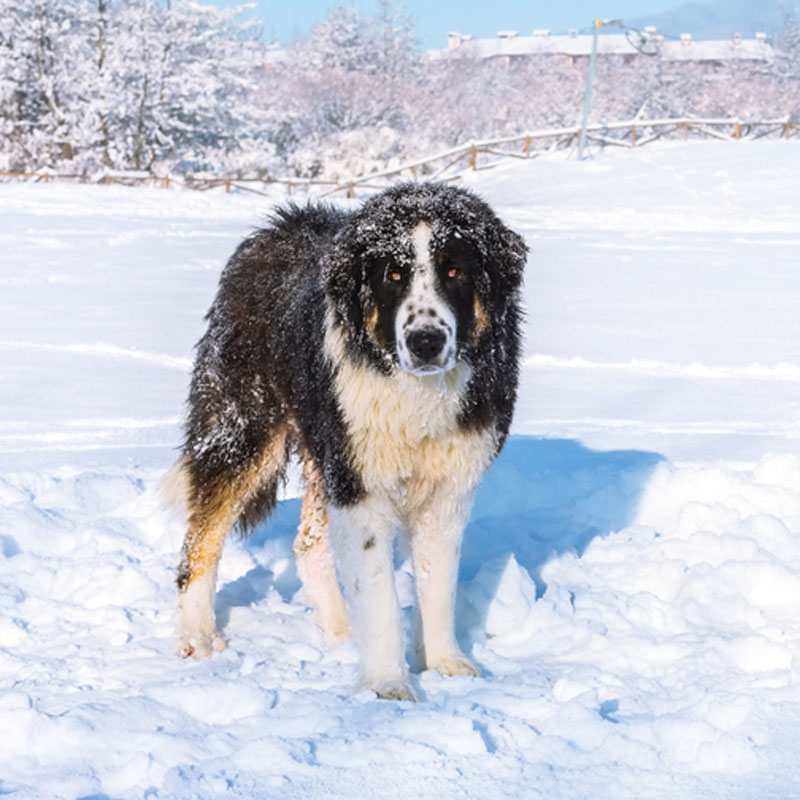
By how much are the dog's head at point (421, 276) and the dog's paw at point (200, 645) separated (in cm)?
127

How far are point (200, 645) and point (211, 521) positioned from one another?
1.86 ft

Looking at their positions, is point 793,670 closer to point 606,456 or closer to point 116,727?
point 116,727

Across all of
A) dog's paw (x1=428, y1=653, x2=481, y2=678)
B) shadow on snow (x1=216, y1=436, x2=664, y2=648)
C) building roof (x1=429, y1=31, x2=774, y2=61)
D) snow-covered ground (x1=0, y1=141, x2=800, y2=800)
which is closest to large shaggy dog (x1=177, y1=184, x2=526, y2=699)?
dog's paw (x1=428, y1=653, x2=481, y2=678)

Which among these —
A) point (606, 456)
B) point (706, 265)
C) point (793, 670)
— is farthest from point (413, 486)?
point (706, 265)

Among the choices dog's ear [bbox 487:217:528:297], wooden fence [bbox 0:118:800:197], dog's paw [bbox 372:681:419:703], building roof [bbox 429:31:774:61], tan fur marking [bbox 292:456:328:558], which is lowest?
dog's paw [bbox 372:681:419:703]

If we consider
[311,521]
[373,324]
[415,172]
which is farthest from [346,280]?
[415,172]

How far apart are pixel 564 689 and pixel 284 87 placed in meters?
60.8

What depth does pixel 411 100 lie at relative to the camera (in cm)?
5956

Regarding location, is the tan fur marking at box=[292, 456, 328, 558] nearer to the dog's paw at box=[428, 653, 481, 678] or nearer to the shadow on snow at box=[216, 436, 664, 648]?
the shadow on snow at box=[216, 436, 664, 648]

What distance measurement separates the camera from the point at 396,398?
12.1 feet

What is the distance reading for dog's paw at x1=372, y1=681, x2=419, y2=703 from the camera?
3471 mm

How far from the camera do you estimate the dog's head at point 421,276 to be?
346 cm

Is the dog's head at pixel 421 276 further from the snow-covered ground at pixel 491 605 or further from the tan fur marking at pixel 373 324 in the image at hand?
the snow-covered ground at pixel 491 605

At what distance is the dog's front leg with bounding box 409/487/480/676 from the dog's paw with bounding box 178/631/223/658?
0.78m
